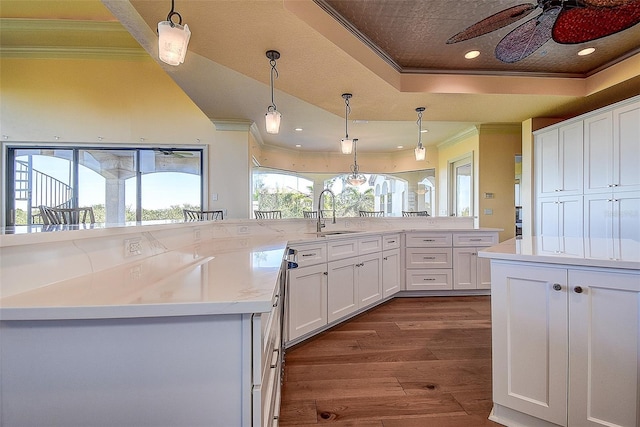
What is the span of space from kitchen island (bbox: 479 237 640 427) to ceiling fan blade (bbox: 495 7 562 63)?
1580 mm

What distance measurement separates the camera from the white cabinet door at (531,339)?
1275 millimetres

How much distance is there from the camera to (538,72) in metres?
3.13

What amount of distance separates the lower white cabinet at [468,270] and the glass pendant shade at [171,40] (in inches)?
135

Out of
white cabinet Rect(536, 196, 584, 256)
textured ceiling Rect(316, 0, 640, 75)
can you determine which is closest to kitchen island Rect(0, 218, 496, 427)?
textured ceiling Rect(316, 0, 640, 75)

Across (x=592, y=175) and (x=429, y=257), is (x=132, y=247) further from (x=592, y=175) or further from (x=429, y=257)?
(x=592, y=175)

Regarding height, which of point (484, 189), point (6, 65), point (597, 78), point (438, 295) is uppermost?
point (6, 65)

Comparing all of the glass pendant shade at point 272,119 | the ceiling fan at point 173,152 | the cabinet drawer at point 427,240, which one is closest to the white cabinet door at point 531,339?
the glass pendant shade at point 272,119

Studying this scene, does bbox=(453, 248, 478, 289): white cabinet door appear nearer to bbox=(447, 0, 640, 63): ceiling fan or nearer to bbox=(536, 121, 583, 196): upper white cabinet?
bbox=(536, 121, 583, 196): upper white cabinet

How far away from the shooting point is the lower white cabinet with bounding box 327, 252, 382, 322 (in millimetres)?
2537

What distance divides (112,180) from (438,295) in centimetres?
555

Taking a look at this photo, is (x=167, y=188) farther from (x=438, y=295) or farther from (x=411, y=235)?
(x=438, y=295)

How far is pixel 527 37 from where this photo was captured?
2.12 meters

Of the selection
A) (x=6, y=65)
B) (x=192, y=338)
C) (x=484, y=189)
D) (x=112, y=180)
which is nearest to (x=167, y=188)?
(x=112, y=180)

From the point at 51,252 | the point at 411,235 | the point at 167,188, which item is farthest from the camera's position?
the point at 167,188
